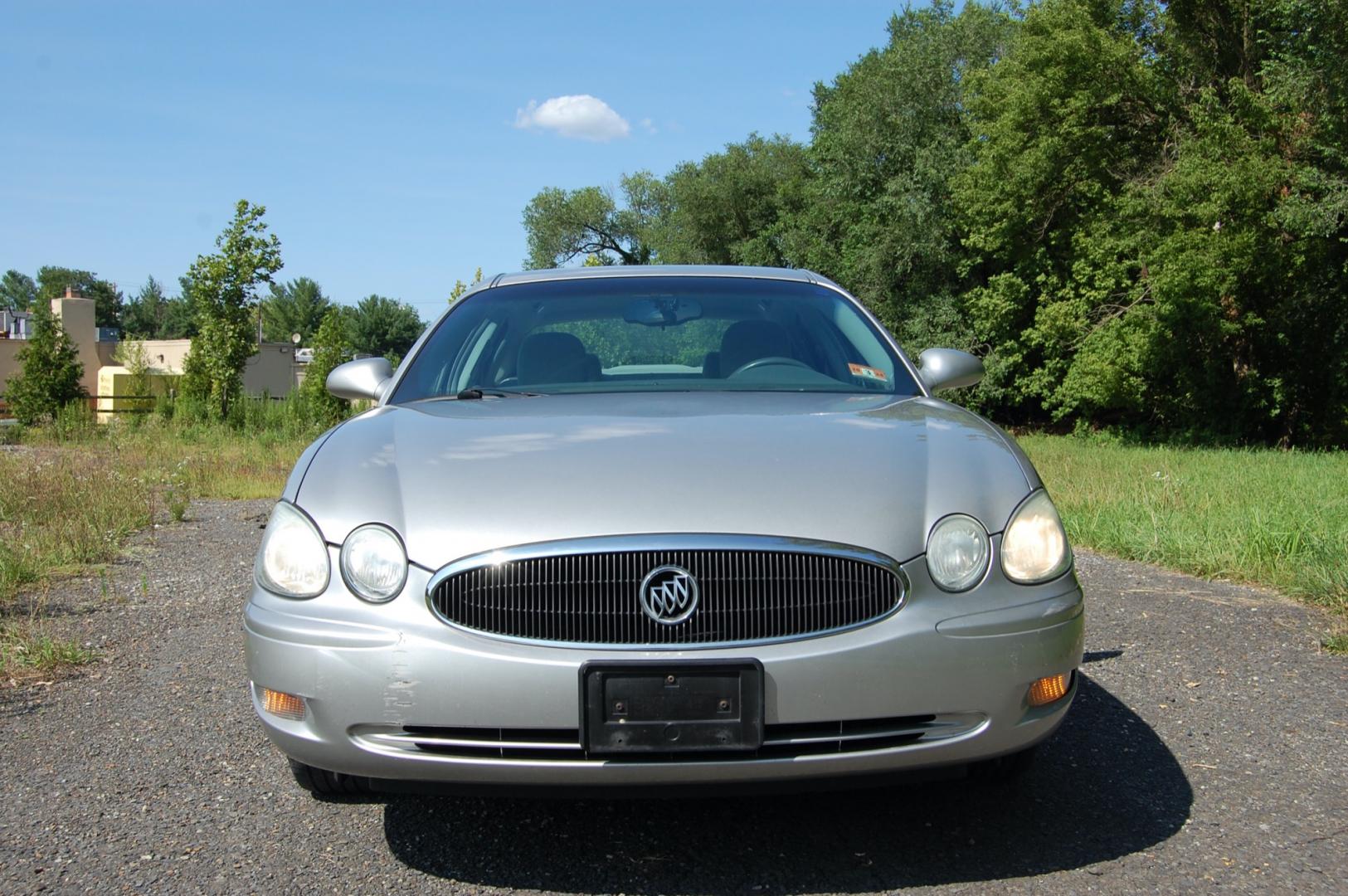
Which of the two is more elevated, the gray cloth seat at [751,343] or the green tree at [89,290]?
the green tree at [89,290]

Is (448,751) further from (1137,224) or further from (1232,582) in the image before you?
(1137,224)

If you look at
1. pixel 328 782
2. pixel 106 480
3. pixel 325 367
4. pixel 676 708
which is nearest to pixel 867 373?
pixel 676 708

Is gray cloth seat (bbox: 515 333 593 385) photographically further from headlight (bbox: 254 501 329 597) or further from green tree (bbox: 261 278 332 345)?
green tree (bbox: 261 278 332 345)

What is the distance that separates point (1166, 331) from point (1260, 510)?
17.8 meters

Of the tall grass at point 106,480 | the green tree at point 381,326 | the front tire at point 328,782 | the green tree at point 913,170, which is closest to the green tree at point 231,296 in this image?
the tall grass at point 106,480

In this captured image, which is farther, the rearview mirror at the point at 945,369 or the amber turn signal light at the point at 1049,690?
the rearview mirror at the point at 945,369

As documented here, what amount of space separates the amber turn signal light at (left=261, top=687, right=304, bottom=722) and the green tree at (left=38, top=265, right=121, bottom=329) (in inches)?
5719

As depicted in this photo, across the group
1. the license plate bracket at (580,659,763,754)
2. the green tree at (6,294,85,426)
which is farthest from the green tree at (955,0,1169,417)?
the green tree at (6,294,85,426)

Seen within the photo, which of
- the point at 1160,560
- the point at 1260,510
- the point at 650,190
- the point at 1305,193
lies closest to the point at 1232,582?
the point at 1160,560

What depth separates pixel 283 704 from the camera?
2703mm

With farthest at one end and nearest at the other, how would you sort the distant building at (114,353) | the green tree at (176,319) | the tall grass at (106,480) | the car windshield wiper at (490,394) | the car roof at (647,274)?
the green tree at (176,319) < the distant building at (114,353) < the tall grass at (106,480) < the car roof at (647,274) < the car windshield wiper at (490,394)

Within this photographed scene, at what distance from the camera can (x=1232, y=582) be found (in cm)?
678

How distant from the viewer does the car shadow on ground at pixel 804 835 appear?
2.75 meters

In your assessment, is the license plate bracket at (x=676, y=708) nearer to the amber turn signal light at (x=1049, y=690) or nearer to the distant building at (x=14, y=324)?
the amber turn signal light at (x=1049, y=690)
